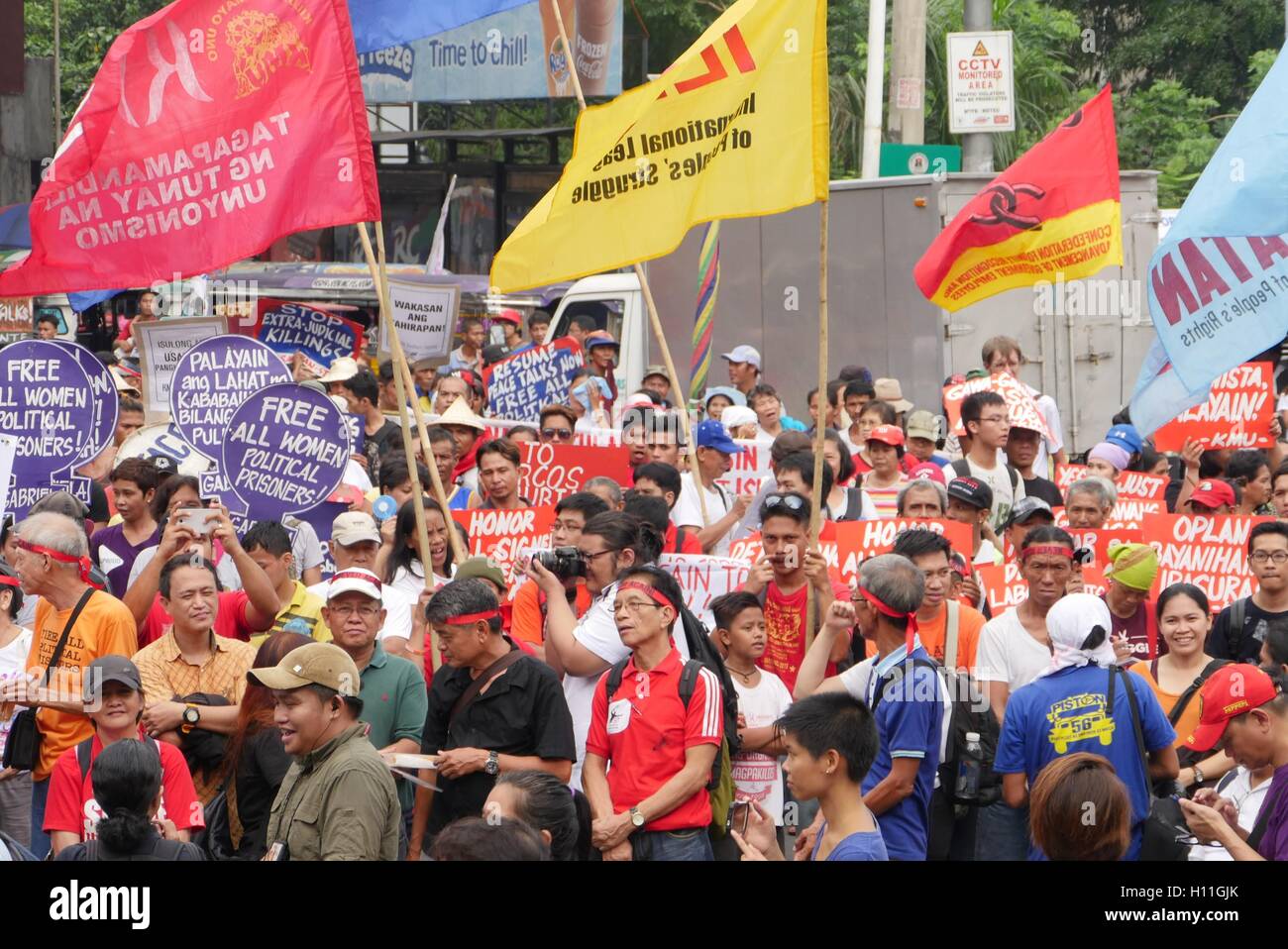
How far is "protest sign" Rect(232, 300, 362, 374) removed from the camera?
532 inches

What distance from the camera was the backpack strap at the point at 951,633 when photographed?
712cm

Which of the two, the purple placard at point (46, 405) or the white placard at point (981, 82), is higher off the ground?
the white placard at point (981, 82)

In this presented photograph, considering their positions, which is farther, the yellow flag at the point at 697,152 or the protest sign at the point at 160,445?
the protest sign at the point at 160,445

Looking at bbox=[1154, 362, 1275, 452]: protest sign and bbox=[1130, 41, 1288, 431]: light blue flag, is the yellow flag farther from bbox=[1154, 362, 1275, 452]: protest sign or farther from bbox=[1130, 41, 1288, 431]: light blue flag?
bbox=[1154, 362, 1275, 452]: protest sign

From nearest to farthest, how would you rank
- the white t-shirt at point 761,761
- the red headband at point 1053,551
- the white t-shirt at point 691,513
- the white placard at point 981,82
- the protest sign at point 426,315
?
the white t-shirt at point 761,761 → the red headband at point 1053,551 → the white t-shirt at point 691,513 → the protest sign at point 426,315 → the white placard at point 981,82

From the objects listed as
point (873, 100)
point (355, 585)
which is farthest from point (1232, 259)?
point (873, 100)

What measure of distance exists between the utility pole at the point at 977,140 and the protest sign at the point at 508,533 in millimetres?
10597

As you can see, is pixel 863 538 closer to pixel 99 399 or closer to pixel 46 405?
pixel 99 399

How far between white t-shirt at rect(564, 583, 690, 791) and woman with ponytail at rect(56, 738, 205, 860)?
1.63 metres

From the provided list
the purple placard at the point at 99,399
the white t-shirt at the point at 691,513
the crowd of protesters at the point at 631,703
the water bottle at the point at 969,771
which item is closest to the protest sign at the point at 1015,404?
the white t-shirt at the point at 691,513

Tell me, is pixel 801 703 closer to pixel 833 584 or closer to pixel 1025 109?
pixel 833 584

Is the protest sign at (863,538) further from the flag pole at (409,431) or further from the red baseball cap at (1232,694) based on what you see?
the red baseball cap at (1232,694)

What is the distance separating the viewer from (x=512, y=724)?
6332mm

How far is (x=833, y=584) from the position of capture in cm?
776
